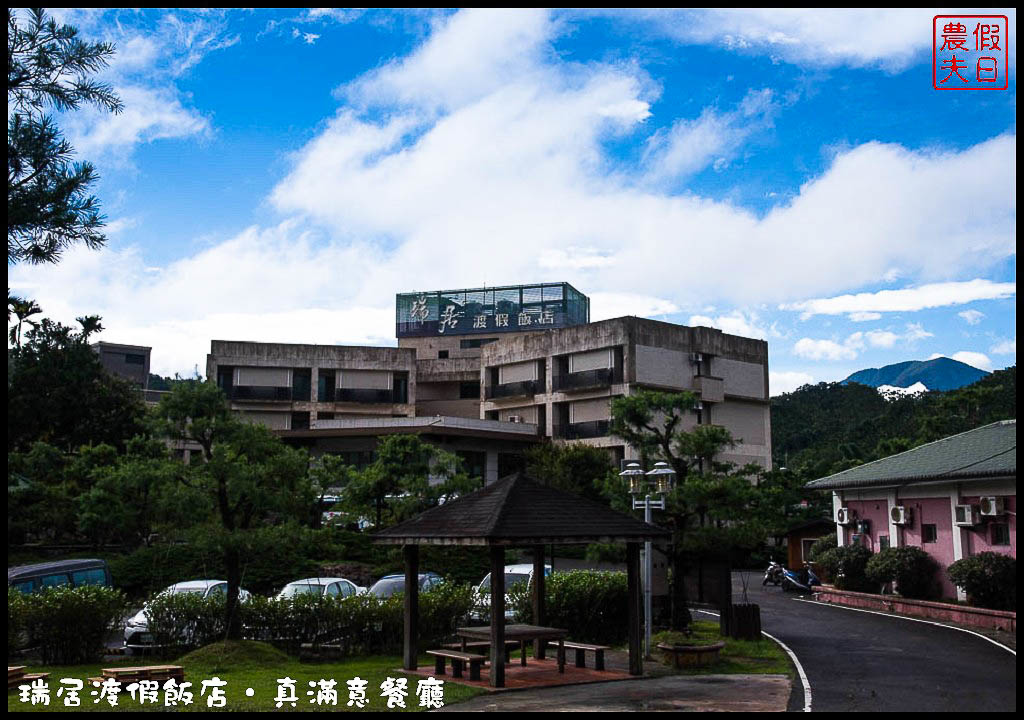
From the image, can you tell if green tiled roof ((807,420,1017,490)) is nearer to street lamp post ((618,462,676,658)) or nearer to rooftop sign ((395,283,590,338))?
street lamp post ((618,462,676,658))

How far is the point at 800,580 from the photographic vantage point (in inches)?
1346

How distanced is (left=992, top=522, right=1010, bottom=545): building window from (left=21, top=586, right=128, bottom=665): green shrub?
68.2ft

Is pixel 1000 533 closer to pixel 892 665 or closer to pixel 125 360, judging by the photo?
pixel 892 665

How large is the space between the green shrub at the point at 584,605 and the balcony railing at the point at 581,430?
2950 centimetres

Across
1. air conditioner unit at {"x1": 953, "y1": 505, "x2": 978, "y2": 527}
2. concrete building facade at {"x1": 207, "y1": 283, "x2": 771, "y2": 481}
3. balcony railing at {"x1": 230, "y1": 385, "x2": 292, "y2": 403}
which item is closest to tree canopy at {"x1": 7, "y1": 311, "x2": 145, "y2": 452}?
concrete building facade at {"x1": 207, "y1": 283, "x2": 771, "y2": 481}

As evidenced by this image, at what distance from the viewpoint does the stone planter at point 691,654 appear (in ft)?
54.4

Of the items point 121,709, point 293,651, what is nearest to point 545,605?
point 293,651

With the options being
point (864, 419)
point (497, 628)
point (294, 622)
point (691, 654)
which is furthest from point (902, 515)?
point (864, 419)

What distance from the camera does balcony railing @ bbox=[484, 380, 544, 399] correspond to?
5412cm

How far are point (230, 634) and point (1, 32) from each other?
514 inches

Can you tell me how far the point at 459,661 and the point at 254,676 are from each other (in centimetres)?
340

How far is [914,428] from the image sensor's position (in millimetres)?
58906

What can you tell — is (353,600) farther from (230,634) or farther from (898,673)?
(898,673)

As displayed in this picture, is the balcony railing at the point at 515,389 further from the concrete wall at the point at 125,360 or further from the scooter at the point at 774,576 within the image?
the concrete wall at the point at 125,360
